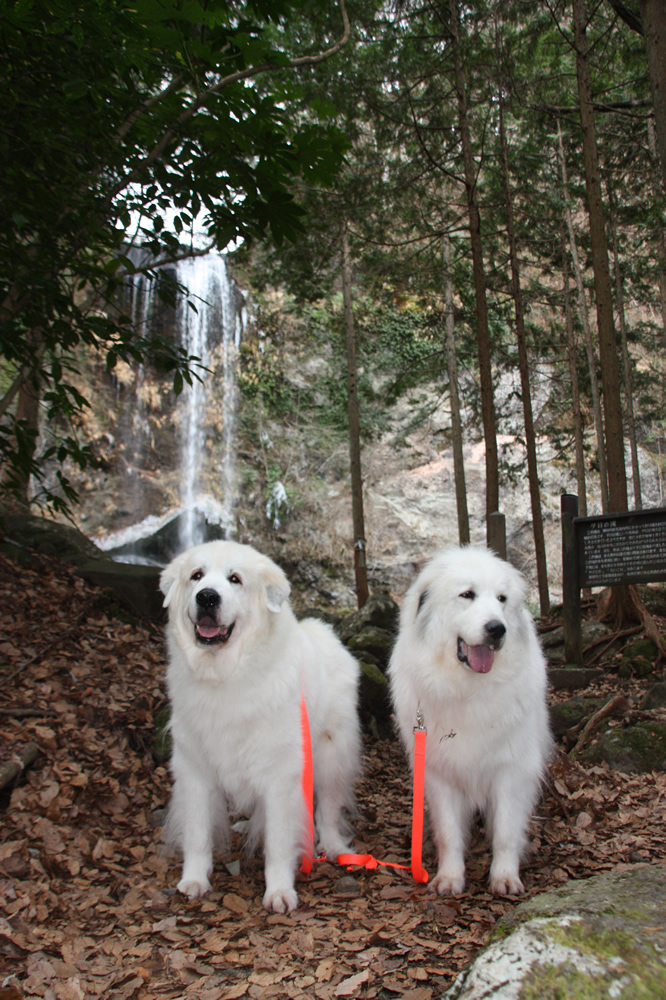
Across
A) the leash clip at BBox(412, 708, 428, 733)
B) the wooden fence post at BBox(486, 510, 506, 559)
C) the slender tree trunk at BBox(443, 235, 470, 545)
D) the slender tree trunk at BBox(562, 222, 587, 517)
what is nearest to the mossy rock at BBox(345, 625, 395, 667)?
the wooden fence post at BBox(486, 510, 506, 559)

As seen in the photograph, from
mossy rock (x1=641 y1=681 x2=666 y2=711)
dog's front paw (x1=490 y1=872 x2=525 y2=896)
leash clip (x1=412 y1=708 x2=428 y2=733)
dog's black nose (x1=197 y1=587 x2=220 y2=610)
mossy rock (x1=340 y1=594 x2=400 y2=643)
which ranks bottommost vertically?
dog's front paw (x1=490 y1=872 x2=525 y2=896)

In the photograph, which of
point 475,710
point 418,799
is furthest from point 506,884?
point 475,710

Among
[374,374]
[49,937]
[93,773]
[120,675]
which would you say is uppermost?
[374,374]

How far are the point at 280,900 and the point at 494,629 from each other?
5.13 ft

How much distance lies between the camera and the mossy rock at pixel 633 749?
394 centimetres

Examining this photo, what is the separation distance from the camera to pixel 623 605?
22.2 ft

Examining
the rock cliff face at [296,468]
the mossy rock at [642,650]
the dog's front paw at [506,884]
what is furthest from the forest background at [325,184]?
the dog's front paw at [506,884]

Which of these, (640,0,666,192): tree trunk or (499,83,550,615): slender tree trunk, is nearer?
(640,0,666,192): tree trunk

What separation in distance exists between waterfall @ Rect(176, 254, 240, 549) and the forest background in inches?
28.0

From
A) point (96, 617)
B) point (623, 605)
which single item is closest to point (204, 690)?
point (96, 617)

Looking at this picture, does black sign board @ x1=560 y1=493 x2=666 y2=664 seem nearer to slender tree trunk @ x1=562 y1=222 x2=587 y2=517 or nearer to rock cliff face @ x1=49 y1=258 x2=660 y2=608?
slender tree trunk @ x1=562 y1=222 x2=587 y2=517

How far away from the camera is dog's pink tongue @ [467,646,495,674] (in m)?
2.89

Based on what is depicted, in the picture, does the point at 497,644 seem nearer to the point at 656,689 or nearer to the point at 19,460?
the point at 656,689

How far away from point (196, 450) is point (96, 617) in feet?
45.8
